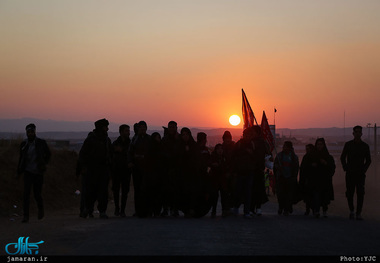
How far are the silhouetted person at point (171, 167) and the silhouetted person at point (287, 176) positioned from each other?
2.94 metres

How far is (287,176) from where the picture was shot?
668 inches

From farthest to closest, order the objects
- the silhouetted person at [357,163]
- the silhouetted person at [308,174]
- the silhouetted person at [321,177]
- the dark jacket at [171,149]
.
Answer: the silhouetted person at [308,174] < the silhouetted person at [321,177] < the silhouetted person at [357,163] < the dark jacket at [171,149]

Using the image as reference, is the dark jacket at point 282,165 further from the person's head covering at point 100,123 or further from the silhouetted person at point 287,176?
the person's head covering at point 100,123

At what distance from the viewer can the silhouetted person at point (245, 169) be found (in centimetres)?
1523

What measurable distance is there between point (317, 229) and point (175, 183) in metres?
3.70

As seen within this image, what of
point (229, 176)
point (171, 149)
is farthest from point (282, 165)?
point (171, 149)

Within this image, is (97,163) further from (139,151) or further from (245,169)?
(245,169)

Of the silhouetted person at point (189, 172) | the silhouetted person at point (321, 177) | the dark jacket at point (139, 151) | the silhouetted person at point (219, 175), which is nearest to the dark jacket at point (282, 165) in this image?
the silhouetted person at point (321, 177)

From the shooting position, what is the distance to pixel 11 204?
74.2ft

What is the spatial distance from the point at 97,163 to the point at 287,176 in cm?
459

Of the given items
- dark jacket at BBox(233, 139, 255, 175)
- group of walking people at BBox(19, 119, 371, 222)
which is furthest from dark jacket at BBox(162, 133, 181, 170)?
dark jacket at BBox(233, 139, 255, 175)

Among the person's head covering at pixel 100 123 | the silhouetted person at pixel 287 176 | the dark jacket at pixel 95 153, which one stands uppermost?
the person's head covering at pixel 100 123

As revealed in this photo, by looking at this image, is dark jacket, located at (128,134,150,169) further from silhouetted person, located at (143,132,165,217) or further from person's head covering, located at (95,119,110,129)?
person's head covering, located at (95,119,110,129)

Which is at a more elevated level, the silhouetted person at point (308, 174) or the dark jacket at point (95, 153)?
the dark jacket at point (95, 153)
